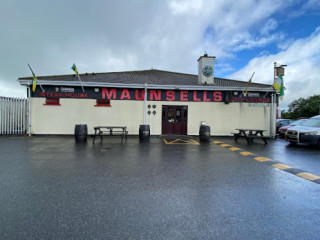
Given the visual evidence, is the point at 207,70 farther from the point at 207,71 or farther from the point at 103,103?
the point at 103,103

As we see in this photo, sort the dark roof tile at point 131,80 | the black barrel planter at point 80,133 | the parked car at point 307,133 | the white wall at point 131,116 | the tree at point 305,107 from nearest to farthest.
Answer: the parked car at point 307,133, the black barrel planter at point 80,133, the white wall at point 131,116, the dark roof tile at point 131,80, the tree at point 305,107

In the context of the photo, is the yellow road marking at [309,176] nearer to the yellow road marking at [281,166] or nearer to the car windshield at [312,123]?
the yellow road marking at [281,166]

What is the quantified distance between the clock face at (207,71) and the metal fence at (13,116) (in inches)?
500

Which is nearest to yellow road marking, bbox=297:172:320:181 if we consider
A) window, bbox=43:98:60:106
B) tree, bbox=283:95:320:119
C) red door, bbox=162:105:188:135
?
red door, bbox=162:105:188:135

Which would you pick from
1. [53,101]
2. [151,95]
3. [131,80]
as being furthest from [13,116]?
[151,95]

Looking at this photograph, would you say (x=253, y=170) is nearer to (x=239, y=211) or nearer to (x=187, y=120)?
(x=239, y=211)

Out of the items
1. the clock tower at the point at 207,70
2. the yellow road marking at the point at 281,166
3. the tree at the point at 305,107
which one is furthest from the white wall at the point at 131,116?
the tree at the point at 305,107

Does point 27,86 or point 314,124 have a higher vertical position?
point 27,86

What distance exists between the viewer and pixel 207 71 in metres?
13.7

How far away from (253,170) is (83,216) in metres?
4.26

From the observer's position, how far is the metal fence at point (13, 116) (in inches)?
441

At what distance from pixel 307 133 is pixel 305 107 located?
3812 centimetres

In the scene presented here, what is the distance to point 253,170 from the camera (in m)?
4.73

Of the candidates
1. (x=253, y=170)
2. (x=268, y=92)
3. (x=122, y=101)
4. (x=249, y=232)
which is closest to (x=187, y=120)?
(x=122, y=101)
